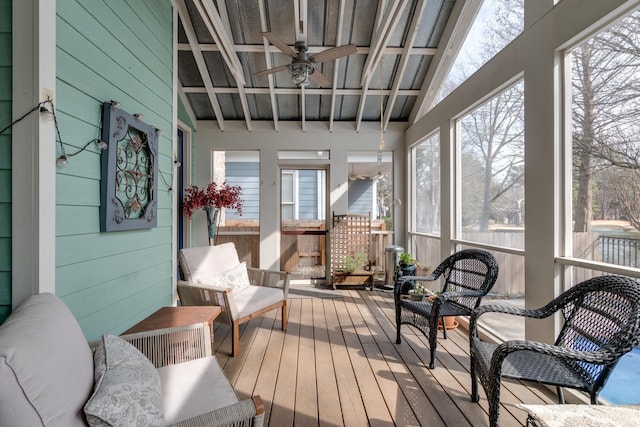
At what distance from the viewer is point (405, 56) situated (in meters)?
4.14

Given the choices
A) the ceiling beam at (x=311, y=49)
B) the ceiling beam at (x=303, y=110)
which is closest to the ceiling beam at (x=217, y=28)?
the ceiling beam at (x=311, y=49)

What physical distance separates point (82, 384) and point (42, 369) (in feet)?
0.65

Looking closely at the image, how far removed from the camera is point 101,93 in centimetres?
191

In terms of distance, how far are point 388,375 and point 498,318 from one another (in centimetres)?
134

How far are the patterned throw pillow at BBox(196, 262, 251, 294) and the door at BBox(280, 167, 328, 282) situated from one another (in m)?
2.11

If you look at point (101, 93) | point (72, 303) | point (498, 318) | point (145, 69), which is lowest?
point (498, 318)

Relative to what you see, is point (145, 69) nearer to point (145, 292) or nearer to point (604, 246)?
point (145, 292)

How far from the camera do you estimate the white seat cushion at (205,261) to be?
10.2ft

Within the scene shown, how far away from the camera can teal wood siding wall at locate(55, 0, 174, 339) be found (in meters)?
1.62

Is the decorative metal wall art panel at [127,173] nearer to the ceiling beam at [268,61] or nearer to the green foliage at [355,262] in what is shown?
the ceiling beam at [268,61]

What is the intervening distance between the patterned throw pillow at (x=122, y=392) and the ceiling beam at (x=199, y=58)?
327cm

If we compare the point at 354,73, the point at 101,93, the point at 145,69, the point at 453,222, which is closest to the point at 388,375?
the point at 453,222

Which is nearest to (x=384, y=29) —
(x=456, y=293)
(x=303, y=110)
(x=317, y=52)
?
(x=317, y=52)

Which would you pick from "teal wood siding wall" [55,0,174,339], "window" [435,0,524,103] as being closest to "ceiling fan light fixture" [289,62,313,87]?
"teal wood siding wall" [55,0,174,339]
